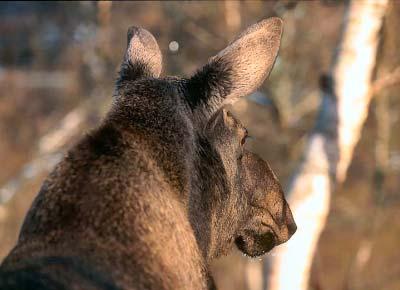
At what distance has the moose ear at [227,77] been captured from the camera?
13.8 feet

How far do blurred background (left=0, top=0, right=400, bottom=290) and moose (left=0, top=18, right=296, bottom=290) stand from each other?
3.89 metres

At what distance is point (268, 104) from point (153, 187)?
464 inches

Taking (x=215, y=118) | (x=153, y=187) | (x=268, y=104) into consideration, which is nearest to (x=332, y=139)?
(x=215, y=118)

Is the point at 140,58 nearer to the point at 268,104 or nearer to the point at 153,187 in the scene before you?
the point at 153,187

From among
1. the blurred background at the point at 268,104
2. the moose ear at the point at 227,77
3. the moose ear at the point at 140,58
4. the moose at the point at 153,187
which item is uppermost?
the blurred background at the point at 268,104

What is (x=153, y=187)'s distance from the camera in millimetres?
3820

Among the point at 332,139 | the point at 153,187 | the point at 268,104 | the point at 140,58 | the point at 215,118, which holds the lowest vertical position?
the point at 153,187

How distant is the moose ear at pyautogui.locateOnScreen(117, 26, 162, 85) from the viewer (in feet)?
15.0

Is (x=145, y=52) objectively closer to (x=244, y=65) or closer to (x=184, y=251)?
(x=244, y=65)

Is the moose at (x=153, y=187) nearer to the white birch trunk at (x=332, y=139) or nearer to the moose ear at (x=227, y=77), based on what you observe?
the moose ear at (x=227, y=77)

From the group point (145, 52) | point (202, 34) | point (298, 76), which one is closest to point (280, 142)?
point (202, 34)

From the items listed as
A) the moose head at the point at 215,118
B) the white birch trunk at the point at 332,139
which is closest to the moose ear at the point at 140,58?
the moose head at the point at 215,118

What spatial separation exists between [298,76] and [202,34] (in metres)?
3.51

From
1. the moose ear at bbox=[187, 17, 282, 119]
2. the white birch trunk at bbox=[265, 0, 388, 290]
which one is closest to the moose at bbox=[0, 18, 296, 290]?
the moose ear at bbox=[187, 17, 282, 119]
